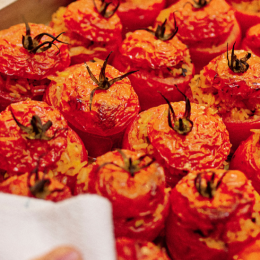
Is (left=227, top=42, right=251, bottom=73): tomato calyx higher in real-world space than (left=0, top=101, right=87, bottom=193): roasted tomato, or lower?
lower

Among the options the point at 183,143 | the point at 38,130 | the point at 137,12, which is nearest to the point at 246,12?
the point at 137,12

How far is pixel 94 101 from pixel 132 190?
527mm

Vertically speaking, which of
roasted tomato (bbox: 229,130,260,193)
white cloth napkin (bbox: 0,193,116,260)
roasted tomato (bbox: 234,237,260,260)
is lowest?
roasted tomato (bbox: 229,130,260,193)

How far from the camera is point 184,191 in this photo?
106cm

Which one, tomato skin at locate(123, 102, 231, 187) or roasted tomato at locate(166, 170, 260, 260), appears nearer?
roasted tomato at locate(166, 170, 260, 260)

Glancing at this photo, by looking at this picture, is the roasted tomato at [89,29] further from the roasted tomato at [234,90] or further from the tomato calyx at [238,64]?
the tomato calyx at [238,64]

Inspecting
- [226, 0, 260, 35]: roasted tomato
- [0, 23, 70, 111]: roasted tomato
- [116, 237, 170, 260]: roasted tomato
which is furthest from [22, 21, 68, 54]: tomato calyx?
[226, 0, 260, 35]: roasted tomato

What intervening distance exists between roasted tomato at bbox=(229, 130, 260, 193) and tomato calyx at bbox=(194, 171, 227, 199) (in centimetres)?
37

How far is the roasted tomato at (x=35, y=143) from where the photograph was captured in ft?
3.75

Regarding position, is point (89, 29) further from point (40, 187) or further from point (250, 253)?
point (250, 253)

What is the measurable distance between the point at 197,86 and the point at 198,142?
1.60 ft

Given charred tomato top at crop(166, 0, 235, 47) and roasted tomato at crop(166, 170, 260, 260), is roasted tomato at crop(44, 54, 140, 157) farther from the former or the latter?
charred tomato top at crop(166, 0, 235, 47)

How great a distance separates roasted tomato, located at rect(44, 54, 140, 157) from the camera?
4.52 ft

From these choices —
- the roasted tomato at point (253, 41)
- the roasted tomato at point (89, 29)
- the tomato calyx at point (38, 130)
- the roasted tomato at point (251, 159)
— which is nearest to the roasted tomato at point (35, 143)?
the tomato calyx at point (38, 130)
